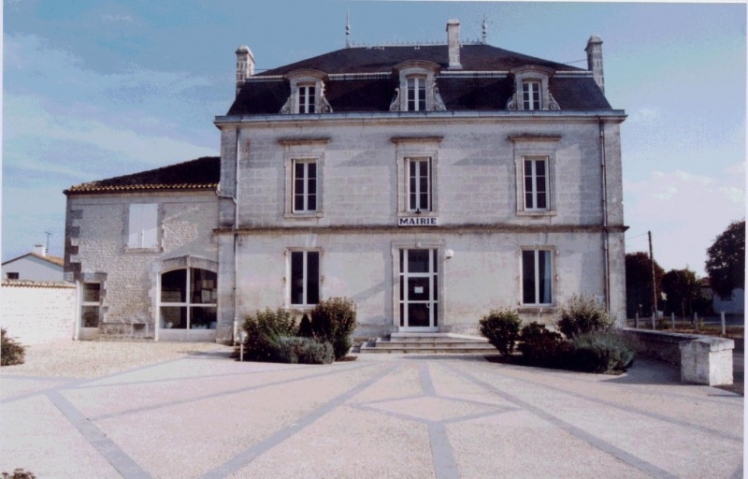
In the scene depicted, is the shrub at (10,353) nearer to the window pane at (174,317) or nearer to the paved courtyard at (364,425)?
the paved courtyard at (364,425)

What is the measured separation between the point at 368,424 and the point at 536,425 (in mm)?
1651

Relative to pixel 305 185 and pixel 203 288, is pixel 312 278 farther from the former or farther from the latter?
pixel 203 288

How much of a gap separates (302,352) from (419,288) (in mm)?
4607

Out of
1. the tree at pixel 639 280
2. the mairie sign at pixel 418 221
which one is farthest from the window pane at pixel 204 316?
the tree at pixel 639 280

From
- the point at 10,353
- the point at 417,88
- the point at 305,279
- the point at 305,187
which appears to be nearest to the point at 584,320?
the point at 305,279

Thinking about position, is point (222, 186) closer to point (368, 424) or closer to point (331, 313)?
point (331, 313)

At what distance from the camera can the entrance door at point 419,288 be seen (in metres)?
13.8

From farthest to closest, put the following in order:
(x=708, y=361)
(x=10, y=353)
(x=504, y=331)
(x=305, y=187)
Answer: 1. (x=305, y=187)
2. (x=504, y=331)
3. (x=10, y=353)
4. (x=708, y=361)

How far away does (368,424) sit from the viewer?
17.4 ft

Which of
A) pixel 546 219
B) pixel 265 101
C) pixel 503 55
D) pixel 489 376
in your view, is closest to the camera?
pixel 489 376

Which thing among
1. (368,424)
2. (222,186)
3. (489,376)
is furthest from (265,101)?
(368,424)

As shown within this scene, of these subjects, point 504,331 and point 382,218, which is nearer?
point 504,331

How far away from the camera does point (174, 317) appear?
45.9ft

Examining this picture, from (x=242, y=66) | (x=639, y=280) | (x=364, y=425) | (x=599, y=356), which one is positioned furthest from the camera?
(x=639, y=280)
